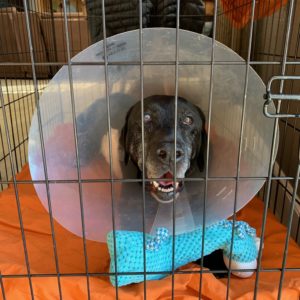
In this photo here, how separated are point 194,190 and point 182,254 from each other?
0.90ft

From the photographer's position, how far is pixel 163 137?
1.32m

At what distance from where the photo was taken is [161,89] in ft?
4.81

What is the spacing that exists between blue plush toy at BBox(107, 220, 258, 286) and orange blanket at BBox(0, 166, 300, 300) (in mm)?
50

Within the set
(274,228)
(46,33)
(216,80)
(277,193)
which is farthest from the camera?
(46,33)

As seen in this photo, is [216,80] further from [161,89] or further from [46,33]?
[46,33]

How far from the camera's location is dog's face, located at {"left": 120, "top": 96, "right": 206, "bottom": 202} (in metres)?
1.27

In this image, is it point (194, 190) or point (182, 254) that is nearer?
point (182, 254)

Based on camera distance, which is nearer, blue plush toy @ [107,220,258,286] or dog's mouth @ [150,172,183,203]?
blue plush toy @ [107,220,258,286]

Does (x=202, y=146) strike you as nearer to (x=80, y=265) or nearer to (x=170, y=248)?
(x=170, y=248)

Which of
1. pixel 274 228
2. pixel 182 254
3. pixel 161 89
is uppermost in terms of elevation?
pixel 161 89

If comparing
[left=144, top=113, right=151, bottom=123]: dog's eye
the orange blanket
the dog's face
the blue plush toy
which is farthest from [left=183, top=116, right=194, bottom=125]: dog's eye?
the orange blanket

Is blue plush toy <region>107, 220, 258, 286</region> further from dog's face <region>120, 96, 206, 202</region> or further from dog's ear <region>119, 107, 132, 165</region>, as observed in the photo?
dog's ear <region>119, 107, 132, 165</region>

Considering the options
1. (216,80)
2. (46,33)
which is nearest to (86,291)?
(216,80)

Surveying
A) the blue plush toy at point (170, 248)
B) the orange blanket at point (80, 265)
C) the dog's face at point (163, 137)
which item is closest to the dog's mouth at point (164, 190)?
the dog's face at point (163, 137)
